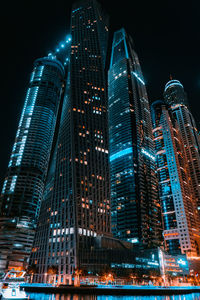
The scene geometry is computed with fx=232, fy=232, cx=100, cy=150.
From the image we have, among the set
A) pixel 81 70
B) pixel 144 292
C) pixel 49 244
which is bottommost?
pixel 144 292

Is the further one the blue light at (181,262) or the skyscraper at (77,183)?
the blue light at (181,262)

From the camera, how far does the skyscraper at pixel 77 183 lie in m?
128

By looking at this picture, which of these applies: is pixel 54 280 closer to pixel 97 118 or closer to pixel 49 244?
pixel 49 244

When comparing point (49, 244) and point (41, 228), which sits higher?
point (41, 228)

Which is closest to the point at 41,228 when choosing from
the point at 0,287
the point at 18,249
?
the point at 18,249

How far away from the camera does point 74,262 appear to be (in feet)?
389

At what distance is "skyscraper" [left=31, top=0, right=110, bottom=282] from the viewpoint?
420 ft

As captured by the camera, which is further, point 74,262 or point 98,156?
point 98,156

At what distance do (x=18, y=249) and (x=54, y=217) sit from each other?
8141cm

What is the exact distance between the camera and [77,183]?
144 m

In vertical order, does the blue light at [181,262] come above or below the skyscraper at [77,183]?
below

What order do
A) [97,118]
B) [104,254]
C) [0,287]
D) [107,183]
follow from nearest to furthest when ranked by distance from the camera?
[0,287] < [104,254] < [107,183] < [97,118]

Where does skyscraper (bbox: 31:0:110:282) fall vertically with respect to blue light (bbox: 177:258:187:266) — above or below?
above

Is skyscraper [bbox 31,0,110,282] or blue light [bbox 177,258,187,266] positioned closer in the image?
skyscraper [bbox 31,0,110,282]
